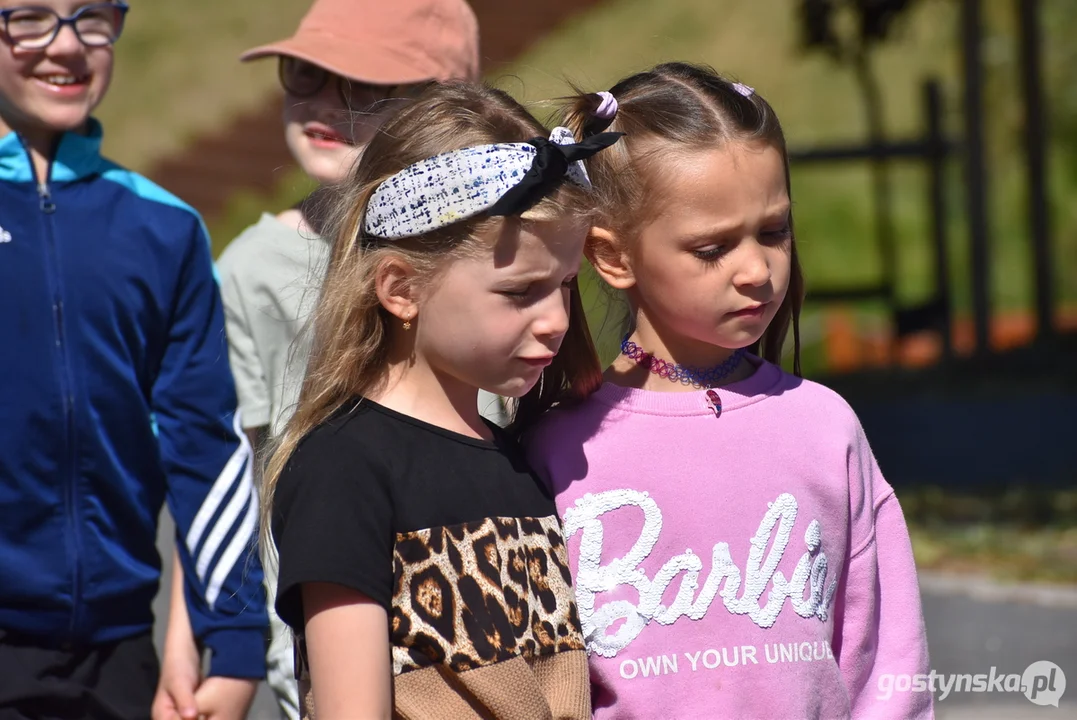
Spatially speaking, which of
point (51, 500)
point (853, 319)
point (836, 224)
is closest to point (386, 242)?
point (51, 500)

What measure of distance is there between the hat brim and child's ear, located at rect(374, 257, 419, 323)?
83 cm

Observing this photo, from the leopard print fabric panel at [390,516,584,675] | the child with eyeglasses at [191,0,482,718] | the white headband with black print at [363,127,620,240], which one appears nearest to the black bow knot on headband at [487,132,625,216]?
the white headband with black print at [363,127,620,240]

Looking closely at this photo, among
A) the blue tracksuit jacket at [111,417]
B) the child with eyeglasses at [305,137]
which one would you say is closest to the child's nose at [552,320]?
the child with eyeglasses at [305,137]

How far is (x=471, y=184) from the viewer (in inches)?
78.2

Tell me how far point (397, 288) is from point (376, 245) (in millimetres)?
74

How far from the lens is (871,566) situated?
Result: 2223 mm

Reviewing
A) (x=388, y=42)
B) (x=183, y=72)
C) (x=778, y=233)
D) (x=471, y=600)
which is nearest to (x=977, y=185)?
(x=388, y=42)

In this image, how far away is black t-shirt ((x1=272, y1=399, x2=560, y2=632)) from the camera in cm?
186

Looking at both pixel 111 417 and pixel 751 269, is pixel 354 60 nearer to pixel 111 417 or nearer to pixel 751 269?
pixel 111 417

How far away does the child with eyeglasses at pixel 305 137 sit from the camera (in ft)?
9.14

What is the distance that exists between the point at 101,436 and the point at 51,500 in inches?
5.8

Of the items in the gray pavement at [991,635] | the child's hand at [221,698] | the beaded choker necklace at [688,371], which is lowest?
the gray pavement at [991,635]

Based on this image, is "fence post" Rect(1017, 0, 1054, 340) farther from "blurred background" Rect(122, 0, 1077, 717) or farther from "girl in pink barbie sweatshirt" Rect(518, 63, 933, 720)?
"girl in pink barbie sweatshirt" Rect(518, 63, 933, 720)

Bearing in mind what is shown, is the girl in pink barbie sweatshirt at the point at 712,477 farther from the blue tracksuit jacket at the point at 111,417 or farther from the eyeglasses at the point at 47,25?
the eyeglasses at the point at 47,25
